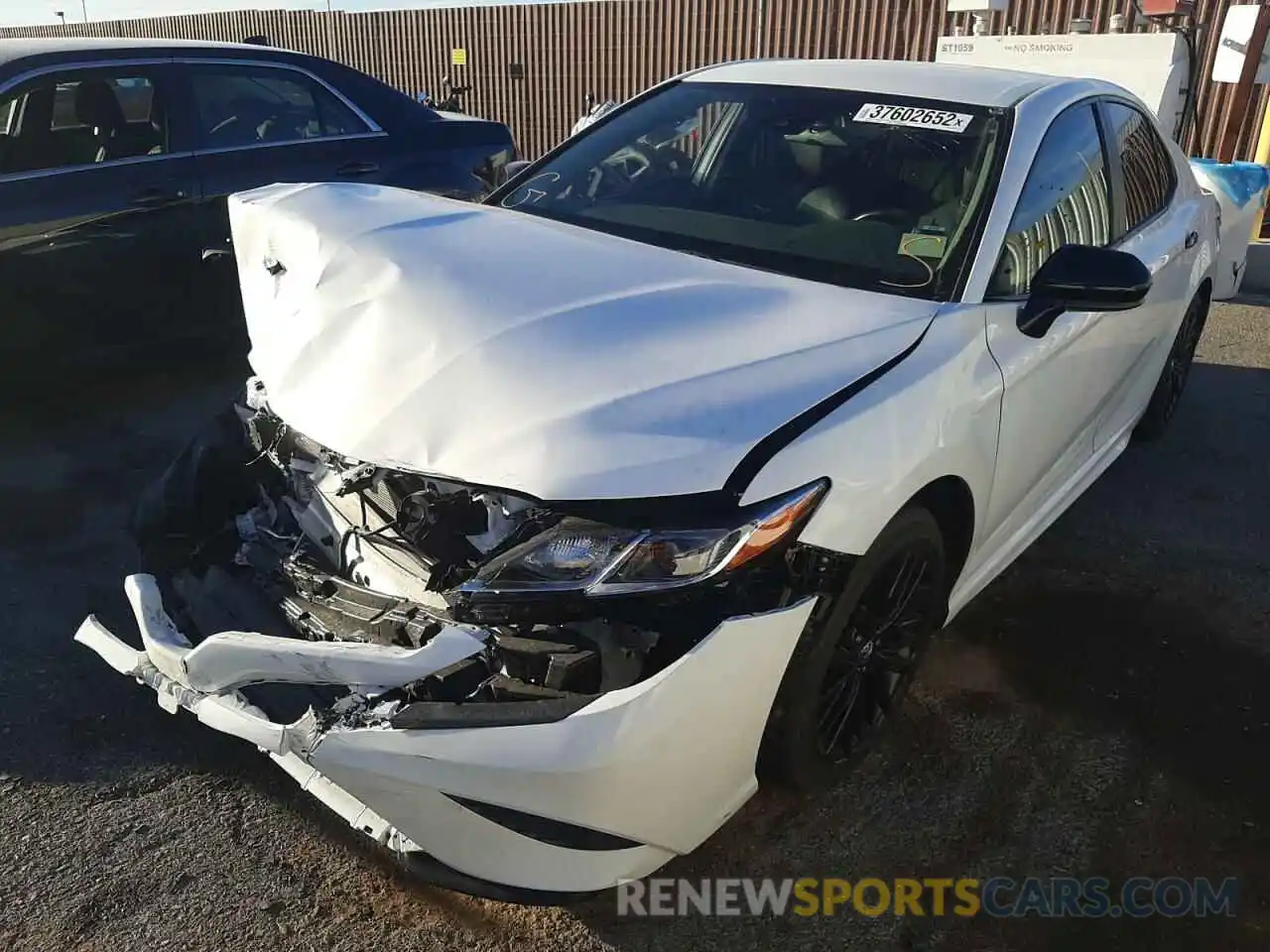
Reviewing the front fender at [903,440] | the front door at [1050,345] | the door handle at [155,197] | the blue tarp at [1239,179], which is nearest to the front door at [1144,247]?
the front door at [1050,345]

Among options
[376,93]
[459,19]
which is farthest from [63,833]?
[459,19]

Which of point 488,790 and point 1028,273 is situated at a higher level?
point 1028,273

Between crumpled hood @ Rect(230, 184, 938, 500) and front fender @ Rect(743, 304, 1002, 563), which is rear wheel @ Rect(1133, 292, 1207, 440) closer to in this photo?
front fender @ Rect(743, 304, 1002, 563)

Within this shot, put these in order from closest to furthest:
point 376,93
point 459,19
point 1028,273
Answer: point 1028,273 → point 376,93 → point 459,19

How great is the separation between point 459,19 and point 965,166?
1421cm

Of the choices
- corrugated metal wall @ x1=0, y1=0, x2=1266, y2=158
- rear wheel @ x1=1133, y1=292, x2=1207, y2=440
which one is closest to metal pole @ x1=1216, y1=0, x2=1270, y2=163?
corrugated metal wall @ x1=0, y1=0, x2=1266, y2=158

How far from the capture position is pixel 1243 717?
9.70ft

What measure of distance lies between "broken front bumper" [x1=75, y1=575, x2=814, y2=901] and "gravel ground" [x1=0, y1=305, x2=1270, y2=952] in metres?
0.38

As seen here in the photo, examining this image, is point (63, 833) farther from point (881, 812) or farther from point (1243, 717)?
point (1243, 717)

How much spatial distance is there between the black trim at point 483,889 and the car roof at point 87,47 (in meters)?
3.94

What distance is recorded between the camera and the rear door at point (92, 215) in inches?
166

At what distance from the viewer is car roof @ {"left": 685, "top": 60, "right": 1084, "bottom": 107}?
3.12 metres

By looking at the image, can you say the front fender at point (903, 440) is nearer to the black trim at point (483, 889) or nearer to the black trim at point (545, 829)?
the black trim at point (545, 829)

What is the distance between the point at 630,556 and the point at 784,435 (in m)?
0.38
